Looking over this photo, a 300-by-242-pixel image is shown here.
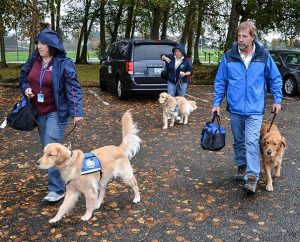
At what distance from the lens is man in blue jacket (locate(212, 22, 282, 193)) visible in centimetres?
527

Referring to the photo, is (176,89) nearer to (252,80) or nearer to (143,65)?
(143,65)

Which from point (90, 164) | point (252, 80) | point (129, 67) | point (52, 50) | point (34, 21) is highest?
point (34, 21)

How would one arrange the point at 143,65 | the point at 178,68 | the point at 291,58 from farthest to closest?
the point at 291,58
the point at 143,65
the point at 178,68

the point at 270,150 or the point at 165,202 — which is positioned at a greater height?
the point at 270,150

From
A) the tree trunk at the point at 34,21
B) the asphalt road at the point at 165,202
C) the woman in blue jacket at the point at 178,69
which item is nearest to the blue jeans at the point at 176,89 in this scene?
the woman in blue jacket at the point at 178,69

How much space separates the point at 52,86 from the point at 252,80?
2484mm

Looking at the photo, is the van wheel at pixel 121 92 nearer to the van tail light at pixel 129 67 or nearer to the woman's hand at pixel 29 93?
the van tail light at pixel 129 67

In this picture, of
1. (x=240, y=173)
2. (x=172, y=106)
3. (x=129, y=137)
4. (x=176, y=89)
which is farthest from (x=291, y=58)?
(x=129, y=137)

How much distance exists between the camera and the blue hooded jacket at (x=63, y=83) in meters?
4.88

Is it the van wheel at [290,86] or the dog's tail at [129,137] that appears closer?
the dog's tail at [129,137]

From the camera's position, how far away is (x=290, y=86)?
15312 millimetres

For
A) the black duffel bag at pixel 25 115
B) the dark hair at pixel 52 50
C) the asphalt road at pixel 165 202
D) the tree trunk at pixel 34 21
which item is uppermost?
the tree trunk at pixel 34 21

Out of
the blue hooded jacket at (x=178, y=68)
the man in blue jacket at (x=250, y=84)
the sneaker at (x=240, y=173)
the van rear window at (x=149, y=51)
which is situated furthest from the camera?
the van rear window at (x=149, y=51)

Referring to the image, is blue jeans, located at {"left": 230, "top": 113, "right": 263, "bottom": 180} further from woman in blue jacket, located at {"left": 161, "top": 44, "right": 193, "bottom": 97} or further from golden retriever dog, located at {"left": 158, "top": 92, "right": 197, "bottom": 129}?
woman in blue jacket, located at {"left": 161, "top": 44, "right": 193, "bottom": 97}
